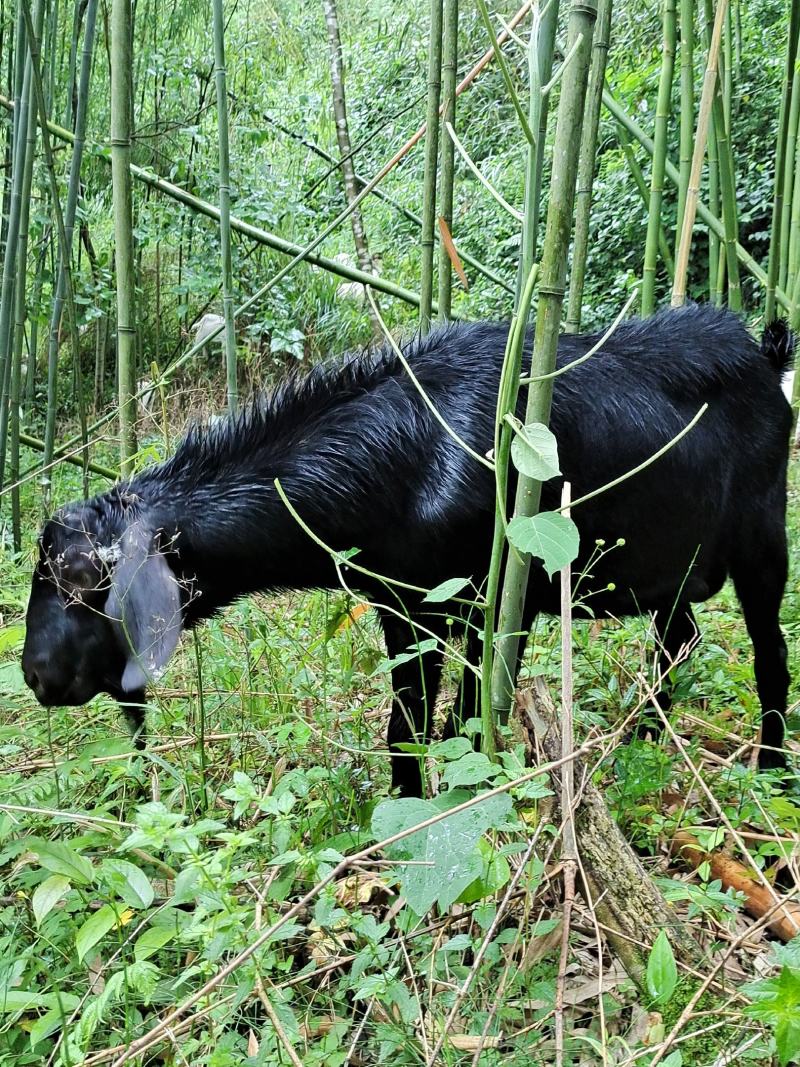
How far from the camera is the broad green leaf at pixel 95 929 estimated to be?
1.60 m

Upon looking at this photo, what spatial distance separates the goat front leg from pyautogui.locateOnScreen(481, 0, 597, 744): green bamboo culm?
2.48ft

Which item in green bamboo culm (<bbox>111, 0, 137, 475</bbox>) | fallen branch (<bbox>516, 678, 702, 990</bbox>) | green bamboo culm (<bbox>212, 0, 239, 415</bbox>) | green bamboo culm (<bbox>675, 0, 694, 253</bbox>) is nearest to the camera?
fallen branch (<bbox>516, 678, 702, 990</bbox>)

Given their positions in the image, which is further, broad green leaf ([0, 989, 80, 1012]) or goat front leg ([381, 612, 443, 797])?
goat front leg ([381, 612, 443, 797])

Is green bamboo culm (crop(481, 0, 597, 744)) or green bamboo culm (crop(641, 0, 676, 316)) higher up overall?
green bamboo culm (crop(641, 0, 676, 316))

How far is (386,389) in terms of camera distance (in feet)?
8.36

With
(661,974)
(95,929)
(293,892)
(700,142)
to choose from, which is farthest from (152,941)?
(700,142)

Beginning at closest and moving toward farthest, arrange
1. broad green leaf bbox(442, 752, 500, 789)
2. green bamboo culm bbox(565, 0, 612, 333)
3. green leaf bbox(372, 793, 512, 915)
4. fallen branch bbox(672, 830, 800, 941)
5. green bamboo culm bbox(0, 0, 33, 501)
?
green leaf bbox(372, 793, 512, 915) → broad green leaf bbox(442, 752, 500, 789) → fallen branch bbox(672, 830, 800, 941) → green bamboo culm bbox(565, 0, 612, 333) → green bamboo culm bbox(0, 0, 33, 501)

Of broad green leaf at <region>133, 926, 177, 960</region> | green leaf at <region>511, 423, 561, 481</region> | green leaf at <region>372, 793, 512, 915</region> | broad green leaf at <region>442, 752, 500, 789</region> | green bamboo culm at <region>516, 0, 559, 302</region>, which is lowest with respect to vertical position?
broad green leaf at <region>133, 926, 177, 960</region>

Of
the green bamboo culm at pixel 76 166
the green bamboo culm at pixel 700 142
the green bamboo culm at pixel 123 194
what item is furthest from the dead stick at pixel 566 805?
the green bamboo culm at pixel 76 166

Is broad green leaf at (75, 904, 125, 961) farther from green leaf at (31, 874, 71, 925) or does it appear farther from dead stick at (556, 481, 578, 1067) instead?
dead stick at (556, 481, 578, 1067)

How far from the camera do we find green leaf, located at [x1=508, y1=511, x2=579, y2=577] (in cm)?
128

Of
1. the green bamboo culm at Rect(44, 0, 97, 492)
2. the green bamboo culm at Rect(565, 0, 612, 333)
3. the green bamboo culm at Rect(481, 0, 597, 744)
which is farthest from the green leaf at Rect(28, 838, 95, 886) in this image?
the green bamboo culm at Rect(44, 0, 97, 492)

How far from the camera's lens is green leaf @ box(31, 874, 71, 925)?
1648 millimetres

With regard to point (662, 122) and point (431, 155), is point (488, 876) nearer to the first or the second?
point (431, 155)
